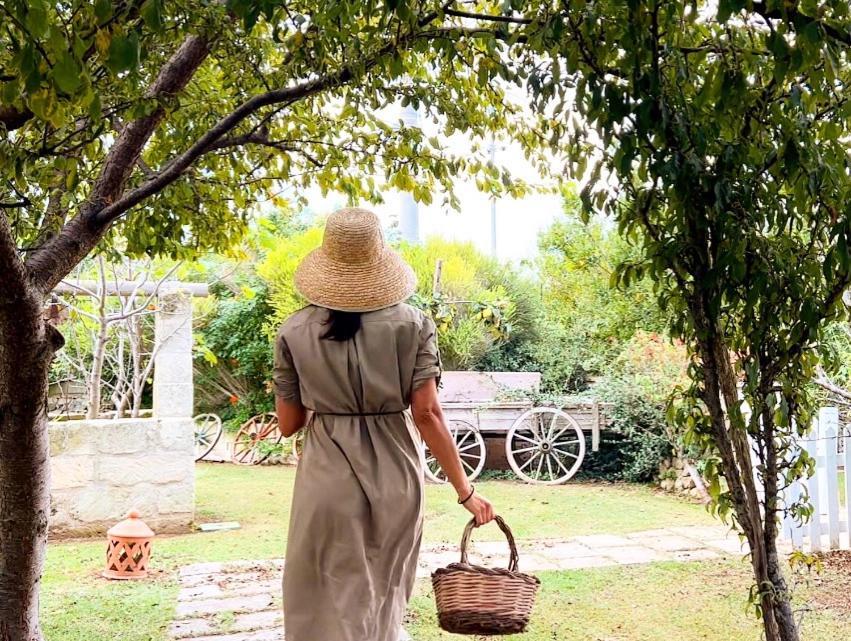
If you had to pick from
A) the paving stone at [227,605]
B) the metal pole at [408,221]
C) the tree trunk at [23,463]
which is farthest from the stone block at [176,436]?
the metal pole at [408,221]

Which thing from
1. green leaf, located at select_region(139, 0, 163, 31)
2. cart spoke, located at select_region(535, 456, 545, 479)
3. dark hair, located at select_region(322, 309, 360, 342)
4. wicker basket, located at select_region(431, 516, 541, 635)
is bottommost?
cart spoke, located at select_region(535, 456, 545, 479)

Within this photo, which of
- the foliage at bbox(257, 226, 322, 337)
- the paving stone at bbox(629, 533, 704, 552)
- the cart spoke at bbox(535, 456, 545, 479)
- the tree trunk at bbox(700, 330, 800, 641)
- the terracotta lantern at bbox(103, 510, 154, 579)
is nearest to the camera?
the tree trunk at bbox(700, 330, 800, 641)

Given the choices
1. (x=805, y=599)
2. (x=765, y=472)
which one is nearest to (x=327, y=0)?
(x=765, y=472)

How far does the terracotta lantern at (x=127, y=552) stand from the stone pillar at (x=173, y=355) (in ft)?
5.04

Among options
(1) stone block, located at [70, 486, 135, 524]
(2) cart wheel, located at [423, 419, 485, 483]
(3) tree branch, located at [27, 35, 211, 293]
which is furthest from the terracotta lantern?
(2) cart wheel, located at [423, 419, 485, 483]

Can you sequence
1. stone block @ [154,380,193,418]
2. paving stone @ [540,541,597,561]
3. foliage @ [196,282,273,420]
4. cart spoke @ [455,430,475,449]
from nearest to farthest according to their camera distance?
paving stone @ [540,541,597,561]
stone block @ [154,380,193,418]
cart spoke @ [455,430,475,449]
foliage @ [196,282,273,420]

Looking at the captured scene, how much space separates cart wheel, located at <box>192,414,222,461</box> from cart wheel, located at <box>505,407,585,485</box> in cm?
407

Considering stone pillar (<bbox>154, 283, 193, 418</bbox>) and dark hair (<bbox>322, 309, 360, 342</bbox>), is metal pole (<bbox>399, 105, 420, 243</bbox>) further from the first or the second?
dark hair (<bbox>322, 309, 360, 342</bbox>)

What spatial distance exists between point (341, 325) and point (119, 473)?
4.26 m

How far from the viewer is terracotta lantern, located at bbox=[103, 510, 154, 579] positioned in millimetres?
4812

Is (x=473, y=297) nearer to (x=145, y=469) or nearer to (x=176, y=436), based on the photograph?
(x=176, y=436)

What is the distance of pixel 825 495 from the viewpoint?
5.32 meters

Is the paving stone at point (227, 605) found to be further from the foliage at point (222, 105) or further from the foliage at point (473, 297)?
the foliage at point (473, 297)

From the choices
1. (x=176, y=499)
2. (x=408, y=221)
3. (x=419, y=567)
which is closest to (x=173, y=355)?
(x=176, y=499)
